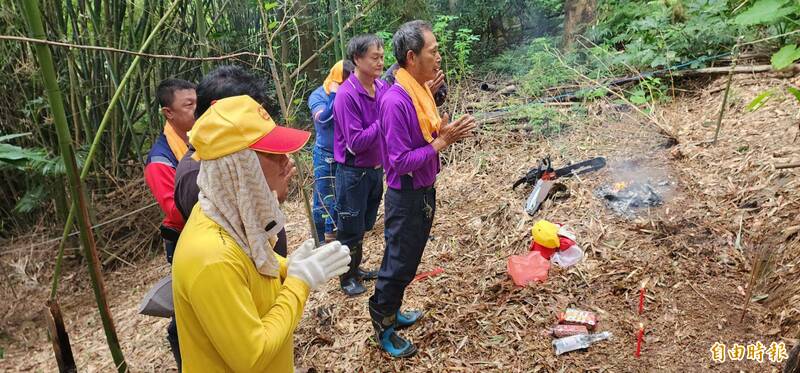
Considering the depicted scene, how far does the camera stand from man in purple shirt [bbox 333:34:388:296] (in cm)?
307

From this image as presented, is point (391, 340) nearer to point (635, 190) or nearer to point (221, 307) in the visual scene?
point (221, 307)

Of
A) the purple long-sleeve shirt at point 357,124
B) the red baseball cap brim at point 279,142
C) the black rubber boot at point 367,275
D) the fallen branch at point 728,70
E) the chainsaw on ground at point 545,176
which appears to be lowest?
the black rubber boot at point 367,275

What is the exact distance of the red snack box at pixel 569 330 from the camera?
271cm

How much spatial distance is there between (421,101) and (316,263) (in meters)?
1.19

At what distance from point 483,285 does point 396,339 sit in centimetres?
84

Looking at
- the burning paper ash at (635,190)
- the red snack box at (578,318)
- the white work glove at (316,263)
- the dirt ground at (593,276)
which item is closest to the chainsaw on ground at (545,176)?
the dirt ground at (593,276)

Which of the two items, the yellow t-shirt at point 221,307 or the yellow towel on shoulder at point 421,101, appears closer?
the yellow t-shirt at point 221,307

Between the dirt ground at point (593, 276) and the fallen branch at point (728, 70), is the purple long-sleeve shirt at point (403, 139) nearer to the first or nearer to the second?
the dirt ground at point (593, 276)

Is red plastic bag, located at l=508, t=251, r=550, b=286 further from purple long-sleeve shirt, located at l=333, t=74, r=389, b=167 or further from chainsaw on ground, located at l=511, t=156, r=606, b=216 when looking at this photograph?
purple long-sleeve shirt, located at l=333, t=74, r=389, b=167

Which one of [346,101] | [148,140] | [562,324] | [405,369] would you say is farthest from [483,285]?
[148,140]

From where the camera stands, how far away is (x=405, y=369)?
8.97 ft

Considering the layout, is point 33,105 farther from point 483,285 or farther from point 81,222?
point 483,285

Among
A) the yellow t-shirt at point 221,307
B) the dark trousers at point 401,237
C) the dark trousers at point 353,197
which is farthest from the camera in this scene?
the dark trousers at point 353,197

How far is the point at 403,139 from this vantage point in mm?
2383
